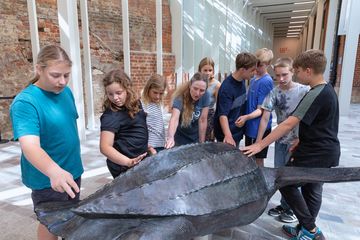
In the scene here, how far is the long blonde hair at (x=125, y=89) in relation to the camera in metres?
1.73

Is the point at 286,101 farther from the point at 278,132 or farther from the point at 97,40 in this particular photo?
the point at 97,40

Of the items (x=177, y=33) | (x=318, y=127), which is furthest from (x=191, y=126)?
(x=177, y=33)

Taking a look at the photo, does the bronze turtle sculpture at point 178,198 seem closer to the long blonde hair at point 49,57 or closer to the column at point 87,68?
the long blonde hair at point 49,57

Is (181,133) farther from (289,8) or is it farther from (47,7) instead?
(289,8)

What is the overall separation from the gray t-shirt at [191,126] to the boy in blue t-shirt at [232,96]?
134mm

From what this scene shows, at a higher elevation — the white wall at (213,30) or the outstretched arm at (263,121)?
the white wall at (213,30)

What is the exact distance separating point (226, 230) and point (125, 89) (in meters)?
1.40

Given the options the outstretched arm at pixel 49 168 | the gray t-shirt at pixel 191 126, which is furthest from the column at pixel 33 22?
the outstretched arm at pixel 49 168

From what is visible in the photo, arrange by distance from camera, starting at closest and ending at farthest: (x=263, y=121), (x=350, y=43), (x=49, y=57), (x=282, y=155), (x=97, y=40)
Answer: (x=49, y=57), (x=263, y=121), (x=282, y=155), (x=97, y=40), (x=350, y=43)


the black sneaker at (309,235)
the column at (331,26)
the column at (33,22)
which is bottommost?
the black sneaker at (309,235)

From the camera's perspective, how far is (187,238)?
3.85 feet

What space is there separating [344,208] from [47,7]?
6.36 metres

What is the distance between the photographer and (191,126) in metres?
2.48

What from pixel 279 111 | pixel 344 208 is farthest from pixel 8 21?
pixel 344 208
